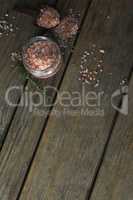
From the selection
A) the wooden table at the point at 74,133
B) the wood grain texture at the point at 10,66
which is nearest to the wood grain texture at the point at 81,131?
the wooden table at the point at 74,133

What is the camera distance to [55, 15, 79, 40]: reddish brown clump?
4.52 ft

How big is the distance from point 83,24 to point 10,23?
0.19m

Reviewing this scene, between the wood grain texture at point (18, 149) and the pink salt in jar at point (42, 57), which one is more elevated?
the pink salt in jar at point (42, 57)

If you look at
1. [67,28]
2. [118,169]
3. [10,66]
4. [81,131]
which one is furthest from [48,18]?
[118,169]

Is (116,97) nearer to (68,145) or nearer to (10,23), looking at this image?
(68,145)

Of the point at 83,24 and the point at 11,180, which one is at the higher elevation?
the point at 83,24

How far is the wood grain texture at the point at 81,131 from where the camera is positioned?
1.31 meters

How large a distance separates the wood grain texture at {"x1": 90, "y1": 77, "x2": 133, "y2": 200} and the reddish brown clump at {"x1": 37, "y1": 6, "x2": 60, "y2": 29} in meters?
0.31

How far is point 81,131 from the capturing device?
52.4 inches

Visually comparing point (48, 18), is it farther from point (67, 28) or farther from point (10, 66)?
point (10, 66)

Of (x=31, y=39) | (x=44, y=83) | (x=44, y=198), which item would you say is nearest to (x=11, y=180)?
(x=44, y=198)

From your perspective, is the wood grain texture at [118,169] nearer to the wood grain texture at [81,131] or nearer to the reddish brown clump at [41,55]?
the wood grain texture at [81,131]

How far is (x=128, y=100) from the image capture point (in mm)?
1347

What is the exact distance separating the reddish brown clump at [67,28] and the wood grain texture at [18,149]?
0.16m
